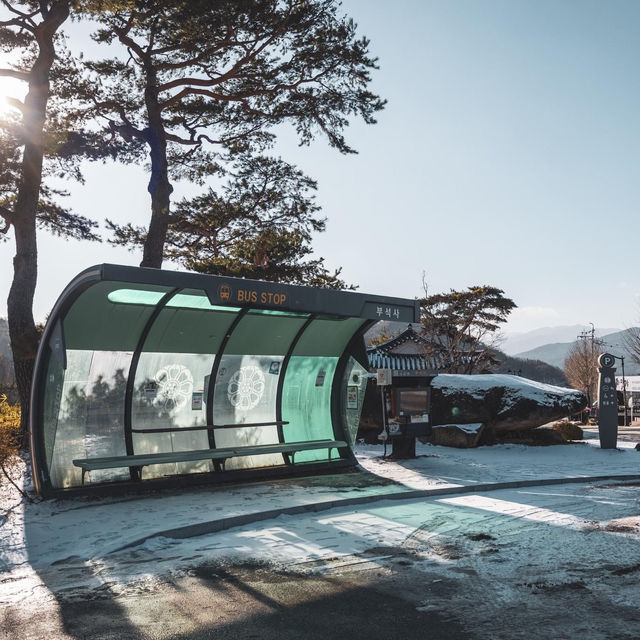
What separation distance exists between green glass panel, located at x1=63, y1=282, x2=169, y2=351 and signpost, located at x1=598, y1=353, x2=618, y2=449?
37.2 ft

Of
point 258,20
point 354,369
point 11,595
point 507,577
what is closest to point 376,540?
point 507,577

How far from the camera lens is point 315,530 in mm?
7512

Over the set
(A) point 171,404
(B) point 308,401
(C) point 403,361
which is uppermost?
(C) point 403,361

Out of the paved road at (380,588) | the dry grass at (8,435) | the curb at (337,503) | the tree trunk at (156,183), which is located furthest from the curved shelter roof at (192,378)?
the tree trunk at (156,183)

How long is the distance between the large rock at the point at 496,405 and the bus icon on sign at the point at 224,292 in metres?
8.28

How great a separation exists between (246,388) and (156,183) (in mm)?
8120

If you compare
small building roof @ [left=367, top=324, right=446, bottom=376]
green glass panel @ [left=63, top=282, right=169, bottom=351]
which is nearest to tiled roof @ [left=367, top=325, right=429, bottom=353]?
small building roof @ [left=367, top=324, right=446, bottom=376]

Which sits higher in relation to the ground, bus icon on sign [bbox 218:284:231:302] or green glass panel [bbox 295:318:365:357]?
bus icon on sign [bbox 218:284:231:302]

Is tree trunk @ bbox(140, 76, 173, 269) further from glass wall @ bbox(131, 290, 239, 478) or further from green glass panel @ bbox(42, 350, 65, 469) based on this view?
green glass panel @ bbox(42, 350, 65, 469)

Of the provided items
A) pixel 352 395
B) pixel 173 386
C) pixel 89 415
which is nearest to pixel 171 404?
pixel 173 386

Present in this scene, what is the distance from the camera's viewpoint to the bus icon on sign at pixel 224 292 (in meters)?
8.88

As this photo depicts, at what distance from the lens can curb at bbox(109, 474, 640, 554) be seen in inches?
287

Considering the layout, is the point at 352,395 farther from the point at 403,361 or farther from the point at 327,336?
the point at 403,361

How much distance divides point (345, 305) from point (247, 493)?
10.6ft
